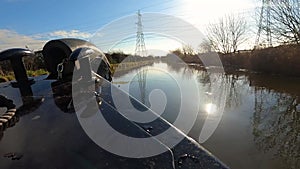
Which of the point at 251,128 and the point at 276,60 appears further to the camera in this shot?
the point at 276,60

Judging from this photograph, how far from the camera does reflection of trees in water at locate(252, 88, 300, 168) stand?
5.07 m

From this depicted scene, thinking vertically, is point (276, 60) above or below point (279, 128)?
above

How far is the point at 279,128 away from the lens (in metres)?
6.54

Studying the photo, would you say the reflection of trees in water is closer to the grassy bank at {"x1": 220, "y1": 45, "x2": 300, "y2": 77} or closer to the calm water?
the calm water

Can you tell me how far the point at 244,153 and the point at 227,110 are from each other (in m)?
3.73

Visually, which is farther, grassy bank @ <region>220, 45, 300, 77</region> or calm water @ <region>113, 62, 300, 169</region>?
grassy bank @ <region>220, 45, 300, 77</region>

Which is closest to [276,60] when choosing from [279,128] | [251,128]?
[279,128]

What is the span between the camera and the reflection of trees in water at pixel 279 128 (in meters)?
5.07

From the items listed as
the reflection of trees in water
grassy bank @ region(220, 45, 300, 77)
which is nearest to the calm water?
the reflection of trees in water

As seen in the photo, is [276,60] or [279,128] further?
[276,60]

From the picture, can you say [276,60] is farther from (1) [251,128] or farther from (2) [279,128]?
(1) [251,128]

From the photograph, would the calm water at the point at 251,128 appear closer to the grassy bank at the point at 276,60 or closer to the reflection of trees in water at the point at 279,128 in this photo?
the reflection of trees in water at the point at 279,128

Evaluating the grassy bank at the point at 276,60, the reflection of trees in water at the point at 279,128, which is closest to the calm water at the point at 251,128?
the reflection of trees in water at the point at 279,128

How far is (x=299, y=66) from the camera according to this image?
16.6 m
